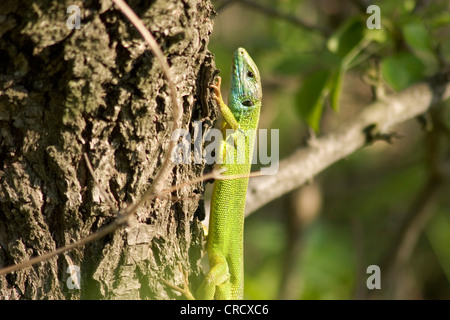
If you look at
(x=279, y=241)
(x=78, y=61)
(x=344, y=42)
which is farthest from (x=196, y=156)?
(x=279, y=241)

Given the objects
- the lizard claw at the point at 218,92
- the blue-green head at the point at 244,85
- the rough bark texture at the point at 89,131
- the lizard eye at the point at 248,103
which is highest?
the blue-green head at the point at 244,85

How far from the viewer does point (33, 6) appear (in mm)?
1567

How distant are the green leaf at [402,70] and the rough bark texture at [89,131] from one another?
5.95 ft

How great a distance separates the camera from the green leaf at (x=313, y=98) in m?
3.43

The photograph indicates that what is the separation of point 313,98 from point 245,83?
502 mm

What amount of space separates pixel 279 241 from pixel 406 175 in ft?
10.00

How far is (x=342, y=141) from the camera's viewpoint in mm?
3623

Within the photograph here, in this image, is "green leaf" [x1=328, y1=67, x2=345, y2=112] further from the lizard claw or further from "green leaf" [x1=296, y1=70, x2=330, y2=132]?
the lizard claw

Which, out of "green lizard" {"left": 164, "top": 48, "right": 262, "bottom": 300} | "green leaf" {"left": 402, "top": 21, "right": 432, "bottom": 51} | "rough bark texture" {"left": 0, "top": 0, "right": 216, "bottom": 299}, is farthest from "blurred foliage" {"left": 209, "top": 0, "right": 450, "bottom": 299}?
"rough bark texture" {"left": 0, "top": 0, "right": 216, "bottom": 299}

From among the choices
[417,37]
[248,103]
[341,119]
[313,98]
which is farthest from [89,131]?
[341,119]

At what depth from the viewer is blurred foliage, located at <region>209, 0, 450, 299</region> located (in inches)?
139

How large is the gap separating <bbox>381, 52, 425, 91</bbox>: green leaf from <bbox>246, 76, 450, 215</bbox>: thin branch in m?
0.34

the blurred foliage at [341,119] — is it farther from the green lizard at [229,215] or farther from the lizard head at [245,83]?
the green lizard at [229,215]

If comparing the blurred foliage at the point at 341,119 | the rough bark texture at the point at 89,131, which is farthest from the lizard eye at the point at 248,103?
the rough bark texture at the point at 89,131
